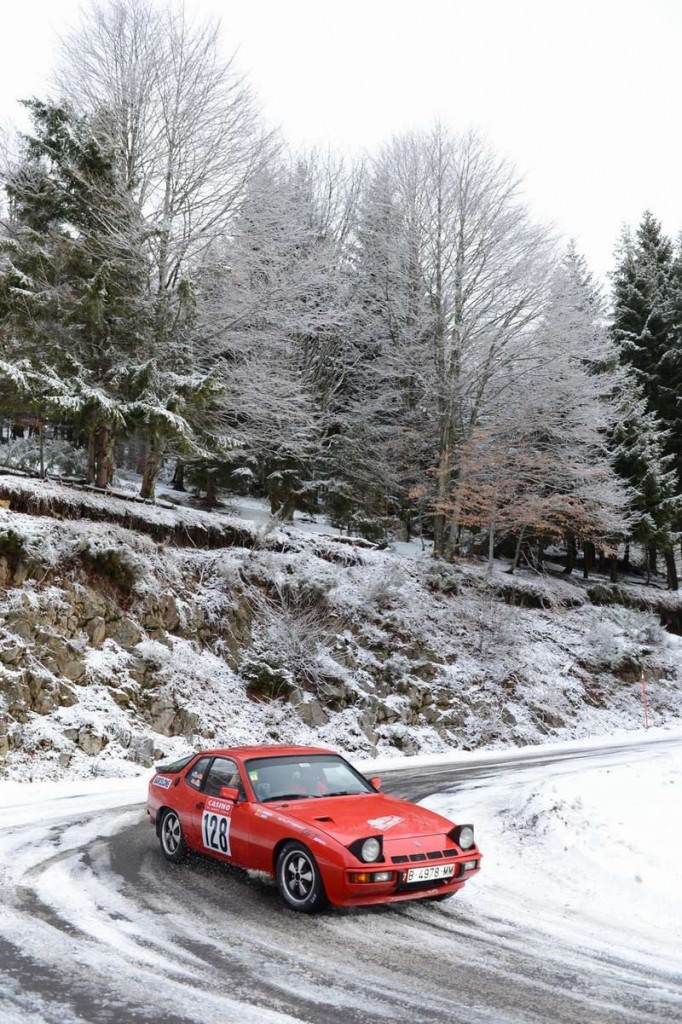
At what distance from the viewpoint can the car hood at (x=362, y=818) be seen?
6453 millimetres

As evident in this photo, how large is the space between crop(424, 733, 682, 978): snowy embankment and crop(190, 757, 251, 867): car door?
2.13 meters

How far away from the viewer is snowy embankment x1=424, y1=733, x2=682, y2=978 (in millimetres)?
6371

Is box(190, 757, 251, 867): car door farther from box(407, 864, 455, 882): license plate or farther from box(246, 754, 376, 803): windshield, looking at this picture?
box(407, 864, 455, 882): license plate

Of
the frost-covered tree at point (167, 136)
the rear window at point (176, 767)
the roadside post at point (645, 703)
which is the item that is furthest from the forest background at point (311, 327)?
the rear window at point (176, 767)

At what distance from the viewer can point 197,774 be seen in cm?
815

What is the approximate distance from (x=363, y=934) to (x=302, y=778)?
6.12 feet

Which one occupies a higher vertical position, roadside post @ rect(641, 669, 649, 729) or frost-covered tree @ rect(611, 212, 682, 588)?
frost-covered tree @ rect(611, 212, 682, 588)

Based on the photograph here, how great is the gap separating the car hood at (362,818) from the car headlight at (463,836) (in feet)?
0.28

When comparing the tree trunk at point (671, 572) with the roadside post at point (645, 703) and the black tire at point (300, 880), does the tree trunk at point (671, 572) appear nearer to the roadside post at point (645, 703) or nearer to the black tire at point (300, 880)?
the roadside post at point (645, 703)

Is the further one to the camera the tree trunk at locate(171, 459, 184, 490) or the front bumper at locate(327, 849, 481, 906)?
the tree trunk at locate(171, 459, 184, 490)

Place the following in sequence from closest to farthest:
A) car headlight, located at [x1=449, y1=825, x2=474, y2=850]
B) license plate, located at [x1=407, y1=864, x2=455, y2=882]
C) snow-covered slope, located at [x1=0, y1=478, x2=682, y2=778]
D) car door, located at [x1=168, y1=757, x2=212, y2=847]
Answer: license plate, located at [x1=407, y1=864, x2=455, y2=882]
car headlight, located at [x1=449, y1=825, x2=474, y2=850]
car door, located at [x1=168, y1=757, x2=212, y2=847]
snow-covered slope, located at [x1=0, y1=478, x2=682, y2=778]

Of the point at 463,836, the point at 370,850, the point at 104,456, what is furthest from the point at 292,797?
the point at 104,456

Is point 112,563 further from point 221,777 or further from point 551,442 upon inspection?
point 551,442

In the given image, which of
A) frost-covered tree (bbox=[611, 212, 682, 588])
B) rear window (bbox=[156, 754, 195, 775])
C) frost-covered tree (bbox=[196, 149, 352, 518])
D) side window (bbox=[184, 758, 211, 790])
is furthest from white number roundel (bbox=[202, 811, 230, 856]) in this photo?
frost-covered tree (bbox=[611, 212, 682, 588])
